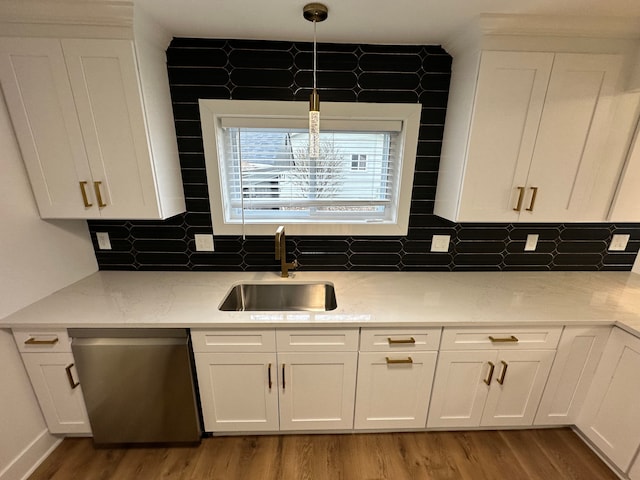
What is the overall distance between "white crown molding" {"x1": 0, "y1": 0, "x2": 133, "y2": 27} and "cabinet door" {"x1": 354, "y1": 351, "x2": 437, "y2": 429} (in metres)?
1.89

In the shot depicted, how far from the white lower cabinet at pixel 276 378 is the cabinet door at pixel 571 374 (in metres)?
1.09

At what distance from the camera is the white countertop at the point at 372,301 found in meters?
1.33

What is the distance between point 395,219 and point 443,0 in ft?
3.58

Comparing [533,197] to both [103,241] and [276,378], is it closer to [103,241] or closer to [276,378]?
[276,378]

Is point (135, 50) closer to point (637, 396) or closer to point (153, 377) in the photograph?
point (153, 377)

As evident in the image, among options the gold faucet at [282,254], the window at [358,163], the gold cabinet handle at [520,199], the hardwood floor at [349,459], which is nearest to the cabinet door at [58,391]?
the hardwood floor at [349,459]

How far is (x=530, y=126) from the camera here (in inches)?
53.7

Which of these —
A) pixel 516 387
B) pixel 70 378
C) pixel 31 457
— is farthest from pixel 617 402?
pixel 31 457

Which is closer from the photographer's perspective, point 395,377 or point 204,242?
point 395,377

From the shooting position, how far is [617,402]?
1375 mm

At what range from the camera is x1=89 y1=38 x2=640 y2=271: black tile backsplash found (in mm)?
1541

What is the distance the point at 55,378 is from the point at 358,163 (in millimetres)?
2038

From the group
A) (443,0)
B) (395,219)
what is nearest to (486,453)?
(395,219)

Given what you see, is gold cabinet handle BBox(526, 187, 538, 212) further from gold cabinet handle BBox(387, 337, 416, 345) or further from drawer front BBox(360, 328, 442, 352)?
gold cabinet handle BBox(387, 337, 416, 345)
